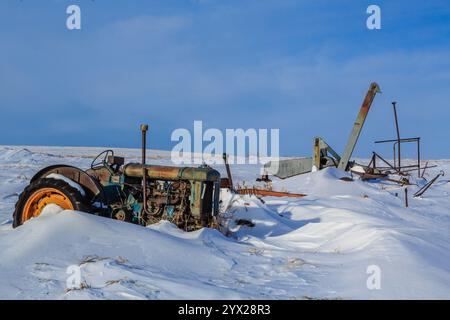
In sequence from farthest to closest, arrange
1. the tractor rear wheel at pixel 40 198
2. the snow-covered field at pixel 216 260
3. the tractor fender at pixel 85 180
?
the tractor fender at pixel 85 180, the tractor rear wheel at pixel 40 198, the snow-covered field at pixel 216 260

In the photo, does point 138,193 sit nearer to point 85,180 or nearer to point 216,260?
point 85,180

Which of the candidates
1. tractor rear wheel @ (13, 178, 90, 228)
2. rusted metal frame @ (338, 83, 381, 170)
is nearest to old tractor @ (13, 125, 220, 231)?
tractor rear wheel @ (13, 178, 90, 228)

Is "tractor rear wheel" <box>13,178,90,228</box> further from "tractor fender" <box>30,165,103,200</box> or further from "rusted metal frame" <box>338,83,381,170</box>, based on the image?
"rusted metal frame" <box>338,83,381,170</box>

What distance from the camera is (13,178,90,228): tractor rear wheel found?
21.7ft

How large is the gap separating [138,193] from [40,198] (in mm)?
1443

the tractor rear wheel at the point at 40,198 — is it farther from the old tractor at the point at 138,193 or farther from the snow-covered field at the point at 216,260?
the snow-covered field at the point at 216,260

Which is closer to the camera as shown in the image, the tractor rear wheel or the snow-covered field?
the snow-covered field

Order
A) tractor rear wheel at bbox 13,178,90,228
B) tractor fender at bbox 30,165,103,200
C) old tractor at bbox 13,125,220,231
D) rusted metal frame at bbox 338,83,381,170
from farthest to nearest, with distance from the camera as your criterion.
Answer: rusted metal frame at bbox 338,83,381,170 < tractor fender at bbox 30,165,103,200 < old tractor at bbox 13,125,220,231 < tractor rear wheel at bbox 13,178,90,228

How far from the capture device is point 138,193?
24.7ft

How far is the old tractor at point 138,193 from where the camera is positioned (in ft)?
22.0

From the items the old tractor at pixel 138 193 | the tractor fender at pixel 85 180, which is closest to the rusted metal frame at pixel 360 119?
the old tractor at pixel 138 193
